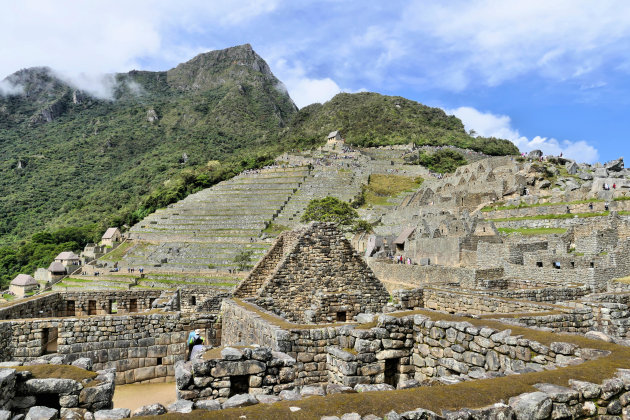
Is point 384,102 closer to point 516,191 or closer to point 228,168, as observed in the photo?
point 228,168

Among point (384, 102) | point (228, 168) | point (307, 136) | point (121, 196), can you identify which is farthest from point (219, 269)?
point (384, 102)

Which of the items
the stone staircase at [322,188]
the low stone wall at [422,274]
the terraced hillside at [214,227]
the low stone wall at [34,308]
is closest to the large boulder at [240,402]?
the low stone wall at [34,308]

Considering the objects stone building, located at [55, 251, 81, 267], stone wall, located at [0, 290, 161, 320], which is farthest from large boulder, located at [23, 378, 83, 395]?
stone building, located at [55, 251, 81, 267]

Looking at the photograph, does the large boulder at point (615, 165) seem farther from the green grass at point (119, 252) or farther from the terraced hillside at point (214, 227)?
the green grass at point (119, 252)

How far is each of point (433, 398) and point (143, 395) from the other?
18.9ft

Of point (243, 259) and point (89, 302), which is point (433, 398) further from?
point (243, 259)

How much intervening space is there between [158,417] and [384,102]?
17648 centimetres

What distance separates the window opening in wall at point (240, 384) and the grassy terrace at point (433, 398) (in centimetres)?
139

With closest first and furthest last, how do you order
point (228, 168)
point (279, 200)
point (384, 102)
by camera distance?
point (279, 200) → point (228, 168) → point (384, 102)

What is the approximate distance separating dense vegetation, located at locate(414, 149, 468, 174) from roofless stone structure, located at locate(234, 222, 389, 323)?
278ft

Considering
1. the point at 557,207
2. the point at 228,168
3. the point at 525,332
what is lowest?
the point at 525,332

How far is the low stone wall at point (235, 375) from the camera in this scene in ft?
14.0

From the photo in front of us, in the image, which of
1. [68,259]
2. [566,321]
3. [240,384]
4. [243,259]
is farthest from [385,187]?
[240,384]

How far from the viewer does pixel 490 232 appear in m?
26.5
